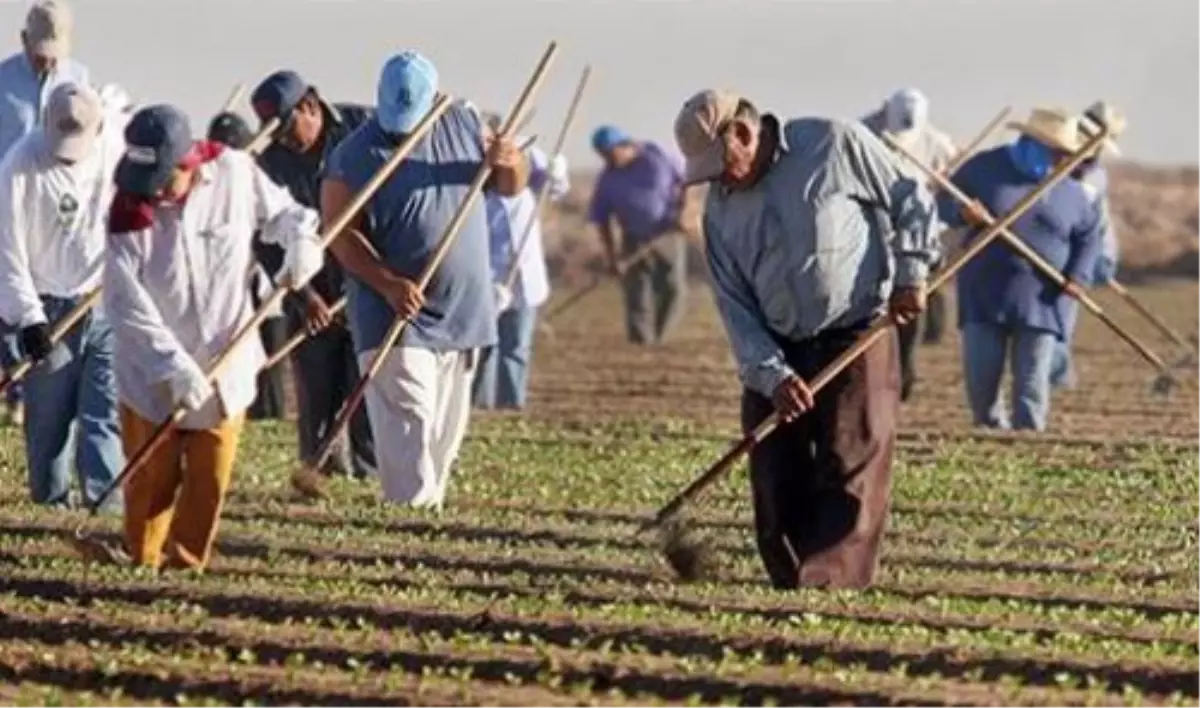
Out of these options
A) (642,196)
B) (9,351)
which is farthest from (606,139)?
(9,351)

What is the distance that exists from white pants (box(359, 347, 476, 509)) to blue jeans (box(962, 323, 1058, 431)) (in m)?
5.44

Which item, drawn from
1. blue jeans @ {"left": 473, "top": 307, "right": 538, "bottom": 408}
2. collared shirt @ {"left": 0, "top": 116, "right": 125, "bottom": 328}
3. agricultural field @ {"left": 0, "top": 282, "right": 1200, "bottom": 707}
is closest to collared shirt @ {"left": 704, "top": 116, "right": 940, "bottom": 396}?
agricultural field @ {"left": 0, "top": 282, "right": 1200, "bottom": 707}

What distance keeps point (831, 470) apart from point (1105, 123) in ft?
27.7

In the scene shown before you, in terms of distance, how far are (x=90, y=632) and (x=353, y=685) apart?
1461mm

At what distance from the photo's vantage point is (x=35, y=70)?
749 inches

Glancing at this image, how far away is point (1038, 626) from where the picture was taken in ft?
41.6

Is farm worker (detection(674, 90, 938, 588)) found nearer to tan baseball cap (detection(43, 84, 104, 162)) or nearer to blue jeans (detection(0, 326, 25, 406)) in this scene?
tan baseball cap (detection(43, 84, 104, 162))

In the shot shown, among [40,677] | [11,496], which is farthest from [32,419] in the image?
[40,677]

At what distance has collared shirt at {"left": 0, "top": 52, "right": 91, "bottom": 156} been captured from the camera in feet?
62.3

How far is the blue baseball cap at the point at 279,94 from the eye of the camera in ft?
58.4

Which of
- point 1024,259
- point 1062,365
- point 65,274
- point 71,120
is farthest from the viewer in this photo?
point 1062,365

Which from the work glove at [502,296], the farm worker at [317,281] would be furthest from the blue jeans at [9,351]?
the work glove at [502,296]

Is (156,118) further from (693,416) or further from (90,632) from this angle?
(693,416)

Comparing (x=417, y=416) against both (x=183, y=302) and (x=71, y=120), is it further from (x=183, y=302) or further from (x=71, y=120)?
(x=183, y=302)
